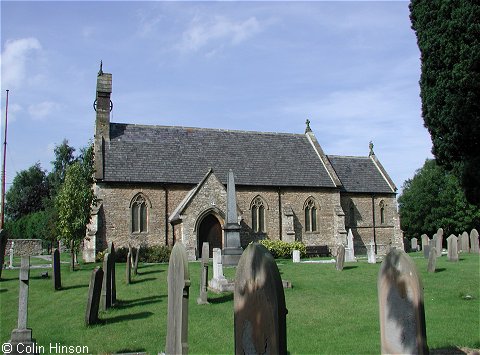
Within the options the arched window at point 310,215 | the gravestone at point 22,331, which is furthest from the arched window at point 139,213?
the gravestone at point 22,331

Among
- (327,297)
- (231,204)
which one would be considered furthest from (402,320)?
(231,204)

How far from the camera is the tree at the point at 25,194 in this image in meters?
72.2

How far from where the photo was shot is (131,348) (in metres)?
8.66

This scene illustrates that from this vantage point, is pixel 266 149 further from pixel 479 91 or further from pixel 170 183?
pixel 479 91

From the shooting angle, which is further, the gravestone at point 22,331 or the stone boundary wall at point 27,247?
the stone boundary wall at point 27,247

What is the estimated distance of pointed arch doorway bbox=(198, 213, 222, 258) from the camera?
30234 millimetres

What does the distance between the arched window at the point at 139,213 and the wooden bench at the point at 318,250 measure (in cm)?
1092

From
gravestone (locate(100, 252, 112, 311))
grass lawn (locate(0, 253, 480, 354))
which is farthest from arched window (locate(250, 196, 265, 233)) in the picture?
gravestone (locate(100, 252, 112, 311))

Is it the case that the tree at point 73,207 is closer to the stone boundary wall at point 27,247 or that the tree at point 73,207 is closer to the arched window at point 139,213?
the arched window at point 139,213

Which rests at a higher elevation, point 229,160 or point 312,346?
point 229,160

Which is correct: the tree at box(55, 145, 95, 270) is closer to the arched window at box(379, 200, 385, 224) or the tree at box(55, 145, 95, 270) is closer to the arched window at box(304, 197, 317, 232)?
the arched window at box(304, 197, 317, 232)

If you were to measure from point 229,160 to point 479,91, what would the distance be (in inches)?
831

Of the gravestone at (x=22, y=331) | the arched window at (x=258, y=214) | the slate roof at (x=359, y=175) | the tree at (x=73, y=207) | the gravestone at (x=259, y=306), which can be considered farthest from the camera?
the slate roof at (x=359, y=175)

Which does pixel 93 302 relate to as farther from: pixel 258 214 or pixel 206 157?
pixel 206 157
